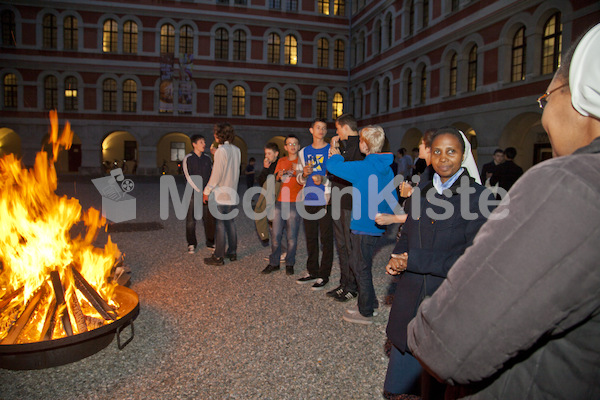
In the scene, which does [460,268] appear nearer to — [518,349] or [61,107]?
[518,349]

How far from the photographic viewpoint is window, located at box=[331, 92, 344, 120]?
32.7m

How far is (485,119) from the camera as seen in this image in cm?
1730

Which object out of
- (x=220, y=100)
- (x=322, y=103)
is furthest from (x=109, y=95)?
(x=322, y=103)

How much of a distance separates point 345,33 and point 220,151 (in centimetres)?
2938

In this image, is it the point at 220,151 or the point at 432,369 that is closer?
the point at 432,369

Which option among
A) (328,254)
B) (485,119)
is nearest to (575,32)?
(485,119)

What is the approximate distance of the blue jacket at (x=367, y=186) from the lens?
4086mm

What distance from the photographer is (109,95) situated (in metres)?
29.2

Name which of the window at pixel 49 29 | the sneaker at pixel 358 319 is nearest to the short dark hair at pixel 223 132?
the sneaker at pixel 358 319

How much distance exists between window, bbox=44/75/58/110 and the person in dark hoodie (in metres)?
31.2

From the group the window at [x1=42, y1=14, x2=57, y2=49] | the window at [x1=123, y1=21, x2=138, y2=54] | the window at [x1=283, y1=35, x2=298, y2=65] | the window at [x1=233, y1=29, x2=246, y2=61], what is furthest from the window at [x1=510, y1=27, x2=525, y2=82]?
the window at [x1=42, y1=14, x2=57, y2=49]

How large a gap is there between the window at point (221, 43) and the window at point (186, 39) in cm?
188

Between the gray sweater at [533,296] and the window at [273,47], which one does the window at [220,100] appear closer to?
the window at [273,47]

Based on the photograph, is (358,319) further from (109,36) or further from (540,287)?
(109,36)
